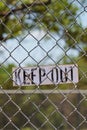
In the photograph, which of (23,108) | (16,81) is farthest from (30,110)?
(16,81)

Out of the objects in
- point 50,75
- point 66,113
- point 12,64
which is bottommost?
point 66,113

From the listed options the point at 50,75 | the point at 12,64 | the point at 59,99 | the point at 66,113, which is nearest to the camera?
the point at 50,75

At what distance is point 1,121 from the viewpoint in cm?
209

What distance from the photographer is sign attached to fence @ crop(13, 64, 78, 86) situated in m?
1.45

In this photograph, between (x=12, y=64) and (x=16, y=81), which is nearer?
(x=16, y=81)

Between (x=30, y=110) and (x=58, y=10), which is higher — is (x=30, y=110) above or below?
below

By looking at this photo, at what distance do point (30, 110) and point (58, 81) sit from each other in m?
0.67

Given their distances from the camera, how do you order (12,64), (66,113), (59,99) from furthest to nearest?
(12,64) → (66,113) → (59,99)

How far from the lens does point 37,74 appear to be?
145 cm

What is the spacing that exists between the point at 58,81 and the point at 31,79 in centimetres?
8

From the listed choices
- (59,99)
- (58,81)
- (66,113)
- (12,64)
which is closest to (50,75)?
(58,81)

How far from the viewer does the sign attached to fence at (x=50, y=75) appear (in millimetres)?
1446

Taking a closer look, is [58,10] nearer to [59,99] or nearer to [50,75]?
[59,99]

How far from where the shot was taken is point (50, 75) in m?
1.44
